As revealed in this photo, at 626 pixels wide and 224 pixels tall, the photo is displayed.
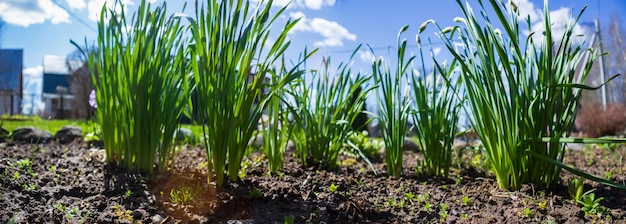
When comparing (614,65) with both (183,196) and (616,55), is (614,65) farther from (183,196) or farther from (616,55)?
(183,196)

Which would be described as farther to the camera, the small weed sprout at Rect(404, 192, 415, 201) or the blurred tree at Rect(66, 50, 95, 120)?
the blurred tree at Rect(66, 50, 95, 120)

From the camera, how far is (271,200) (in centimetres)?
140

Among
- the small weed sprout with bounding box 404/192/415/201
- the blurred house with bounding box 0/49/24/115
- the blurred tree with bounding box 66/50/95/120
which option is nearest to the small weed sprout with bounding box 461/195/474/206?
the small weed sprout with bounding box 404/192/415/201

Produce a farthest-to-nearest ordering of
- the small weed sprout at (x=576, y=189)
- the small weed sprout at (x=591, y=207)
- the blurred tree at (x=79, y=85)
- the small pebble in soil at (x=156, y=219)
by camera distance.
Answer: the blurred tree at (x=79, y=85), the small weed sprout at (x=576, y=189), the small weed sprout at (x=591, y=207), the small pebble in soil at (x=156, y=219)

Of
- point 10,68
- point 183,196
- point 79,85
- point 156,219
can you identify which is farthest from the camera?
point 79,85

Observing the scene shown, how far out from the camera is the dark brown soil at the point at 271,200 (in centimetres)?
129

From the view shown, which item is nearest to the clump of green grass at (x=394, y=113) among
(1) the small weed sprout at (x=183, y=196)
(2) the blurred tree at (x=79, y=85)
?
(1) the small weed sprout at (x=183, y=196)

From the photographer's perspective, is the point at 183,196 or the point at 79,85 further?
the point at 79,85

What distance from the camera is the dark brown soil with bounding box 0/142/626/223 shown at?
1.29m

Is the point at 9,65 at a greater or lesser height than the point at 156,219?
greater

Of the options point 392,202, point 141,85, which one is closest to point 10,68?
point 141,85

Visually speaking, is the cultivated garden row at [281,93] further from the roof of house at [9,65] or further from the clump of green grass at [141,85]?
the roof of house at [9,65]

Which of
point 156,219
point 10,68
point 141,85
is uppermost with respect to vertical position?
point 10,68

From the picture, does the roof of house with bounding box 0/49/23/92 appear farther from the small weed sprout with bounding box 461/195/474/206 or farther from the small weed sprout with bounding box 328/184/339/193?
the small weed sprout with bounding box 461/195/474/206
